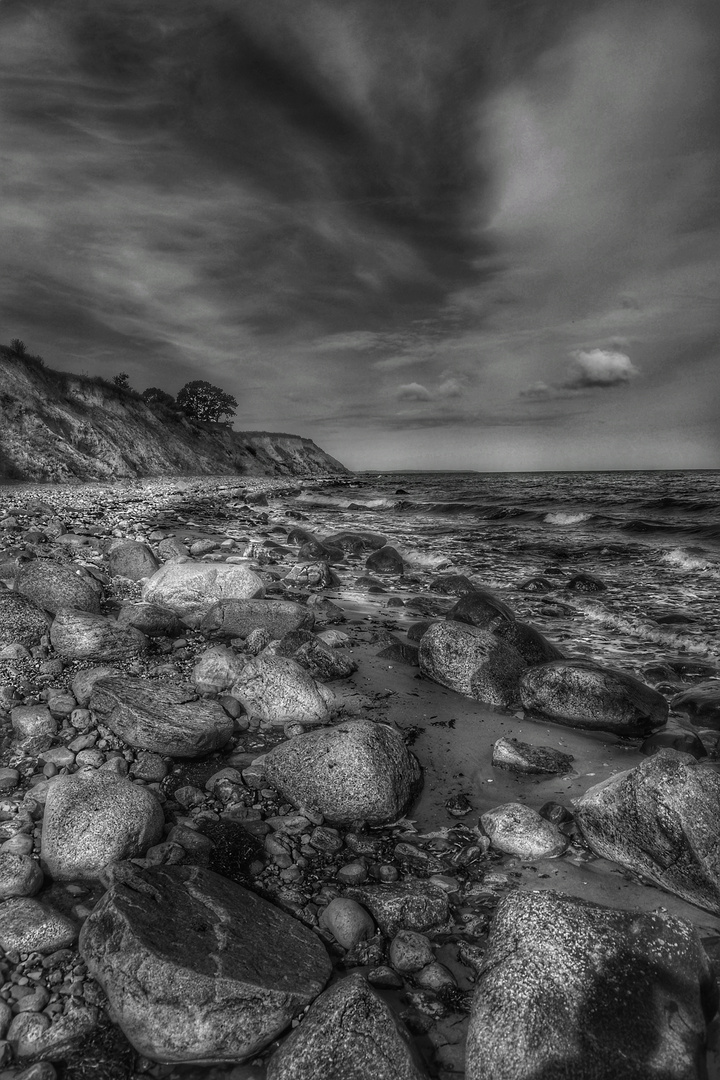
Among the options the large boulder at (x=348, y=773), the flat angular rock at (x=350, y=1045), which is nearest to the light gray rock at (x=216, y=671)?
the large boulder at (x=348, y=773)

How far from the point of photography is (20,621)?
5219 millimetres

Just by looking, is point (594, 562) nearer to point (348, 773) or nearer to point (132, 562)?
point (132, 562)

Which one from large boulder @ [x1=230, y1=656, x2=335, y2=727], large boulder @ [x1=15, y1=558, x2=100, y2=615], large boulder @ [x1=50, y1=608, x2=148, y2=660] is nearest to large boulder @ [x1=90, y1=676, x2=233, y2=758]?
large boulder @ [x1=230, y1=656, x2=335, y2=727]

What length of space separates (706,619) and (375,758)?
654 centimetres

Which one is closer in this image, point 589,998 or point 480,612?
point 589,998

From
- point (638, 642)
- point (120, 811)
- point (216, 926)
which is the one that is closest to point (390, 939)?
point (216, 926)

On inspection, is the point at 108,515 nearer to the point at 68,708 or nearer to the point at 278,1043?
the point at 68,708

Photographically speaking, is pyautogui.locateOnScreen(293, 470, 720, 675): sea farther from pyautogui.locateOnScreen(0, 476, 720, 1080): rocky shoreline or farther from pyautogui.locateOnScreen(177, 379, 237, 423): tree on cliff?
pyautogui.locateOnScreen(177, 379, 237, 423): tree on cliff

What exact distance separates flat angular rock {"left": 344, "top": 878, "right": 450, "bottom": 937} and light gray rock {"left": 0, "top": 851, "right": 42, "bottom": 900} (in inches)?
59.2

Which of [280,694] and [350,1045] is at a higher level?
[280,694]

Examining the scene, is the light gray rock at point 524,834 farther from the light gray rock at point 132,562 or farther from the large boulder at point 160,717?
the light gray rock at point 132,562

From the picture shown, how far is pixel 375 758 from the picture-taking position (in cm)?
341

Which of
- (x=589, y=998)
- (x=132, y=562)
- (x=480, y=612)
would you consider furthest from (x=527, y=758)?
(x=132, y=562)

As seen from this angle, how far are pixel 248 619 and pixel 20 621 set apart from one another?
7.47ft
